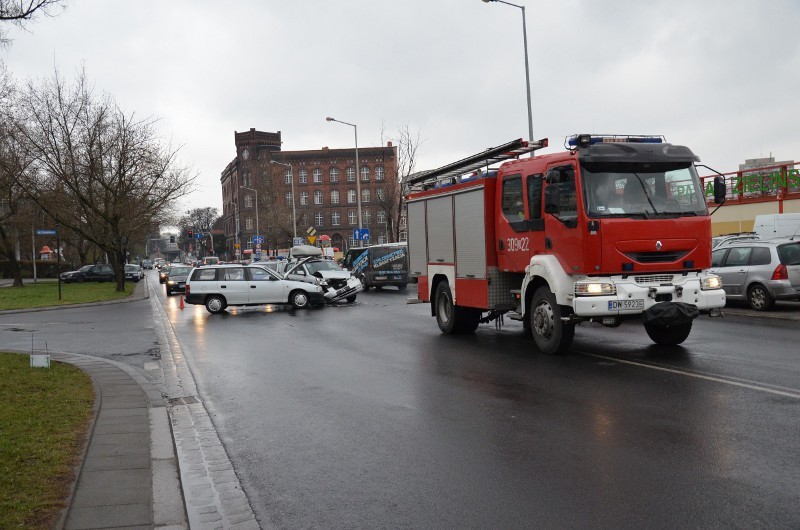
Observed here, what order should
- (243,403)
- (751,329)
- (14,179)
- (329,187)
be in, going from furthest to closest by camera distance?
1. (329,187)
2. (14,179)
3. (751,329)
4. (243,403)

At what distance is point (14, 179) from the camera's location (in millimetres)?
36281

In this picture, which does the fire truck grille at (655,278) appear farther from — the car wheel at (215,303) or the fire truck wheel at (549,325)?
the car wheel at (215,303)

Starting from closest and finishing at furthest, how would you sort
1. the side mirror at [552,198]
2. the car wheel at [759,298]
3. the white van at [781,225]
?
the side mirror at [552,198] < the car wheel at [759,298] < the white van at [781,225]

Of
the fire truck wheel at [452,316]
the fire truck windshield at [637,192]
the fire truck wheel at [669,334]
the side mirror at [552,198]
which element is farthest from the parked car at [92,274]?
the fire truck windshield at [637,192]

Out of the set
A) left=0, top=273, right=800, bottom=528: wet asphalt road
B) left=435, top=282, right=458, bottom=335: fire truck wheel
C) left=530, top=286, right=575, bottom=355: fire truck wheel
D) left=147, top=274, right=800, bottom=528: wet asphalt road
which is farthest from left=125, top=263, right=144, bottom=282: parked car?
left=530, top=286, right=575, bottom=355: fire truck wheel

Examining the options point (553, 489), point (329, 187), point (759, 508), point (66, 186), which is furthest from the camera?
point (329, 187)

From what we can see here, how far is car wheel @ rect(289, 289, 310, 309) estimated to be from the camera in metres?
23.3

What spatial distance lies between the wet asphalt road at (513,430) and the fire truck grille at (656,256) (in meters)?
1.39

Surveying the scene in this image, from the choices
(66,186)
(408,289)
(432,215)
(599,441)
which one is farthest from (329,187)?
(599,441)

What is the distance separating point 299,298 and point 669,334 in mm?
14040

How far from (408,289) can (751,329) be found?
65.0 ft

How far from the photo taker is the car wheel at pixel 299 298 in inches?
917

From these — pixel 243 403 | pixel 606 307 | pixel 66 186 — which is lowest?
pixel 243 403

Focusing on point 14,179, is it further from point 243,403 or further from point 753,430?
point 753,430
